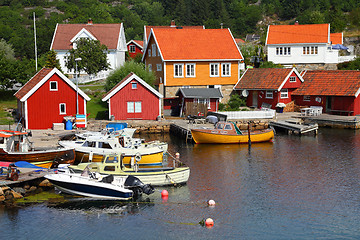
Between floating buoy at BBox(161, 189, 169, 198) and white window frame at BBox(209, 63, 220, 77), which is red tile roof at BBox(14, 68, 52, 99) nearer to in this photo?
white window frame at BBox(209, 63, 220, 77)

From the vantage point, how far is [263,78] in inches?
2295

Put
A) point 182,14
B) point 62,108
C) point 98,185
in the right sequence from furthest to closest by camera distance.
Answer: point 182,14 < point 62,108 < point 98,185

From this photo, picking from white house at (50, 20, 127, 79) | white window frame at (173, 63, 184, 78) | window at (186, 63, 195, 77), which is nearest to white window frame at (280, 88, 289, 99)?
window at (186, 63, 195, 77)

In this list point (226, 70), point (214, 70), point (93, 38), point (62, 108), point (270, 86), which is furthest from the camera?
point (93, 38)

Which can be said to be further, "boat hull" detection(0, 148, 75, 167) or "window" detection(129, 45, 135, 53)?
"window" detection(129, 45, 135, 53)

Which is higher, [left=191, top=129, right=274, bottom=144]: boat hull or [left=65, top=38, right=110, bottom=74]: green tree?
[left=65, top=38, right=110, bottom=74]: green tree

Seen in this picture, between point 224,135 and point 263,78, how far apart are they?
17388mm

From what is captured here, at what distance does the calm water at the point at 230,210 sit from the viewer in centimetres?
2359

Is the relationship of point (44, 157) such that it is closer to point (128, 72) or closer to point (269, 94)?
point (128, 72)

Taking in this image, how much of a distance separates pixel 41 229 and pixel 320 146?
87.4 feet

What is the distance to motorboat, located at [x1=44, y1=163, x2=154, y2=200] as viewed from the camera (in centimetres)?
2720

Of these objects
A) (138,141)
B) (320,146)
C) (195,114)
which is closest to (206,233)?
(138,141)

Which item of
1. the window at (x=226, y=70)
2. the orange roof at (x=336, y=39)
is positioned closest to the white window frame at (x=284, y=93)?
the window at (x=226, y=70)

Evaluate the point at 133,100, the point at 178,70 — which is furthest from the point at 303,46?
the point at 133,100
